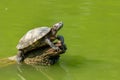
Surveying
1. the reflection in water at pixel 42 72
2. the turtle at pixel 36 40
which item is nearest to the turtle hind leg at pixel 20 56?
the turtle at pixel 36 40

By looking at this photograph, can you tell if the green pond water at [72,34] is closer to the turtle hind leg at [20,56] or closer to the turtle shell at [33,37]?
the turtle hind leg at [20,56]

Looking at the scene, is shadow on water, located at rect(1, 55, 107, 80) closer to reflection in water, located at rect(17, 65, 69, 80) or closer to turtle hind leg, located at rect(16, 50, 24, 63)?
reflection in water, located at rect(17, 65, 69, 80)

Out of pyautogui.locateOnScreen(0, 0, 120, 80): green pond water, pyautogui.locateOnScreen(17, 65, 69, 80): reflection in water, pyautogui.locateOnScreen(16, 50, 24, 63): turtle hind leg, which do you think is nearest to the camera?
pyautogui.locateOnScreen(17, 65, 69, 80): reflection in water


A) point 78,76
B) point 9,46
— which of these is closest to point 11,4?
point 9,46

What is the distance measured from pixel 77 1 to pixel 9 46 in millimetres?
5154

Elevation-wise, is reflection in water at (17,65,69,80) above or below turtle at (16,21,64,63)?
below

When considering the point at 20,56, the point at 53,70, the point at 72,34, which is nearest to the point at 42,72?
the point at 53,70

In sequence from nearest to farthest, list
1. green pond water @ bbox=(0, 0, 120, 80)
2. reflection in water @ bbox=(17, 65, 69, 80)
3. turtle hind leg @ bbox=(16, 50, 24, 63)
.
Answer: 1. reflection in water @ bbox=(17, 65, 69, 80)
2. green pond water @ bbox=(0, 0, 120, 80)
3. turtle hind leg @ bbox=(16, 50, 24, 63)

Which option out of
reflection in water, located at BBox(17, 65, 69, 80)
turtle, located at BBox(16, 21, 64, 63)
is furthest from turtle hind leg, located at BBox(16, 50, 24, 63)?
reflection in water, located at BBox(17, 65, 69, 80)

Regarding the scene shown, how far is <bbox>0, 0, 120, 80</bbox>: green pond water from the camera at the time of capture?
916 cm

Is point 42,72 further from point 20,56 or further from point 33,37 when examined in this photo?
point 33,37

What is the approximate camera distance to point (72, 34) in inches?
442

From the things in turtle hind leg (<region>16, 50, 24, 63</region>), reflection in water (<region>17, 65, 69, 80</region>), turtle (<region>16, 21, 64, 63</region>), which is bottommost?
reflection in water (<region>17, 65, 69, 80</region>)

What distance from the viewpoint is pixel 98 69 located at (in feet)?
30.3
